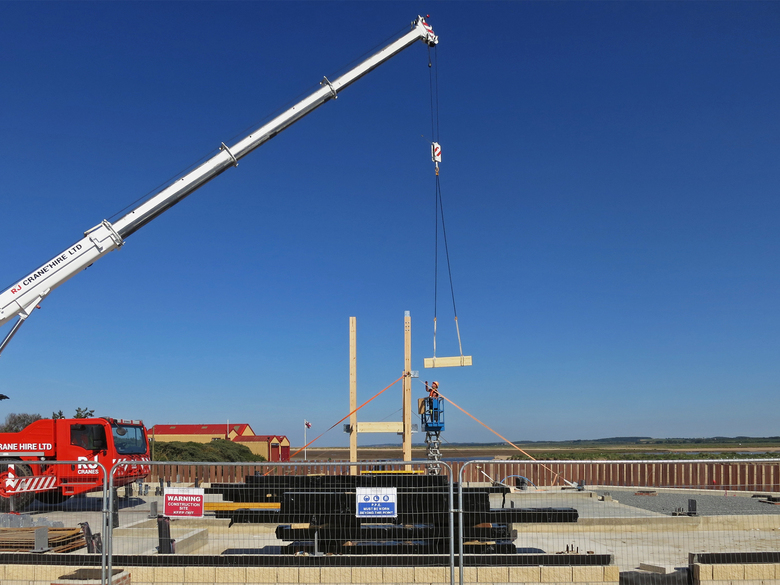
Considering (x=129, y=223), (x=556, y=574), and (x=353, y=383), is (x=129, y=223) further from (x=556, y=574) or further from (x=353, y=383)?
(x=556, y=574)

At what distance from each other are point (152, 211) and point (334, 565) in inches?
368

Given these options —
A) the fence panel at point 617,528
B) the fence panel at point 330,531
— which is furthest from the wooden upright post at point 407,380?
the fence panel at point 330,531

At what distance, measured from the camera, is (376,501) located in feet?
28.9

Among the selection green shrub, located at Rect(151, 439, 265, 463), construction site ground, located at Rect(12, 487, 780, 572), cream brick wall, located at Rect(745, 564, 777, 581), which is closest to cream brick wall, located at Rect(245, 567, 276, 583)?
construction site ground, located at Rect(12, 487, 780, 572)

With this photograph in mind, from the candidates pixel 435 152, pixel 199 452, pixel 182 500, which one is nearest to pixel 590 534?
pixel 182 500

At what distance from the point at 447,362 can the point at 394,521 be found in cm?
809

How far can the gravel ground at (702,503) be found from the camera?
16372 mm

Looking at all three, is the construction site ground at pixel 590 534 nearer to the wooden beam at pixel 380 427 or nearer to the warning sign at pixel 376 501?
the warning sign at pixel 376 501

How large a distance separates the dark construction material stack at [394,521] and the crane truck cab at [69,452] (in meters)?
7.21

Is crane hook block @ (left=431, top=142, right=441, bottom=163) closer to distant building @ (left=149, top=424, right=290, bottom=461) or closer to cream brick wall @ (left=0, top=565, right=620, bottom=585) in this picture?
cream brick wall @ (left=0, top=565, right=620, bottom=585)

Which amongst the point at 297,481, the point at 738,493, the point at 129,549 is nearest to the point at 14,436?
the point at 129,549

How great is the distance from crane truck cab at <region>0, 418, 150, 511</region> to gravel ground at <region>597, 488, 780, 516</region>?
1317 cm

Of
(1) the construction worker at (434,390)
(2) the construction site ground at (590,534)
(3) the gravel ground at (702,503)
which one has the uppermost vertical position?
(1) the construction worker at (434,390)

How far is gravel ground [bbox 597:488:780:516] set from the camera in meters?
16.4
